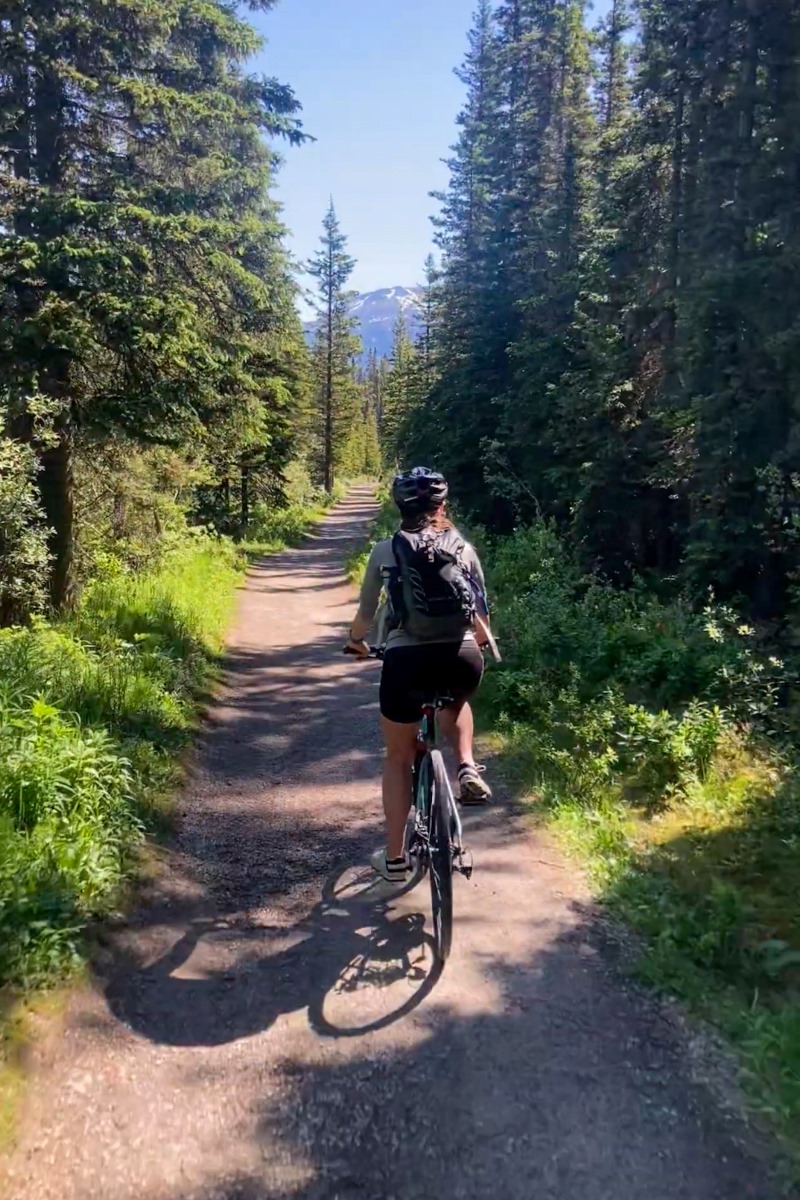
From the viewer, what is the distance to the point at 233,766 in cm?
755

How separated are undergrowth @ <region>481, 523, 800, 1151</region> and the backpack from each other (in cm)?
189

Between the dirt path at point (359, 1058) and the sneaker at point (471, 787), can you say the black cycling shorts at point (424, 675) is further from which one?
the dirt path at point (359, 1058)

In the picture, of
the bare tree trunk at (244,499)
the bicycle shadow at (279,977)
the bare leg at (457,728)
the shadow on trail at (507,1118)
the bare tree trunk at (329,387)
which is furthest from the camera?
the bare tree trunk at (329,387)

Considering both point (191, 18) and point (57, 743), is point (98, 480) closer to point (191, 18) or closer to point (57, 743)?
point (191, 18)

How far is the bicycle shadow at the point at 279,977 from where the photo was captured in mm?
3725

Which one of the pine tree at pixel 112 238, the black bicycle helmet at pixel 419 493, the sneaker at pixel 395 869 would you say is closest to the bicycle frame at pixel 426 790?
the sneaker at pixel 395 869

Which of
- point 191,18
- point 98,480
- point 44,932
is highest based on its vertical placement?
point 191,18

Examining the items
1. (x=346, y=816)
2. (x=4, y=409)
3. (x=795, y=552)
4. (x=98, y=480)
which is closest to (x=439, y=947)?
(x=346, y=816)

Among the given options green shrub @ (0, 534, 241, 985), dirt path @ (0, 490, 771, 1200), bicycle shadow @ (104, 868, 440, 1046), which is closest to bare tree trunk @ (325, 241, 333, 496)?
green shrub @ (0, 534, 241, 985)

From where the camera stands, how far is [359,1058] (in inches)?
136

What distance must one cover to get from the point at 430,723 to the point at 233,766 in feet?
11.6

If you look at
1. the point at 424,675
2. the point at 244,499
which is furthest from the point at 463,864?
the point at 244,499

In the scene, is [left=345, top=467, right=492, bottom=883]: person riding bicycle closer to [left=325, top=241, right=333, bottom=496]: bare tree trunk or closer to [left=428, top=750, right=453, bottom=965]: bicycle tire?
[left=428, top=750, right=453, bottom=965]: bicycle tire

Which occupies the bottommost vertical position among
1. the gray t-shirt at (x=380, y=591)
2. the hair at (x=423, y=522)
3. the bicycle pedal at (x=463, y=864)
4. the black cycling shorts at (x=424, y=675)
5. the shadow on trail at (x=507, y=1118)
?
the shadow on trail at (x=507, y=1118)
